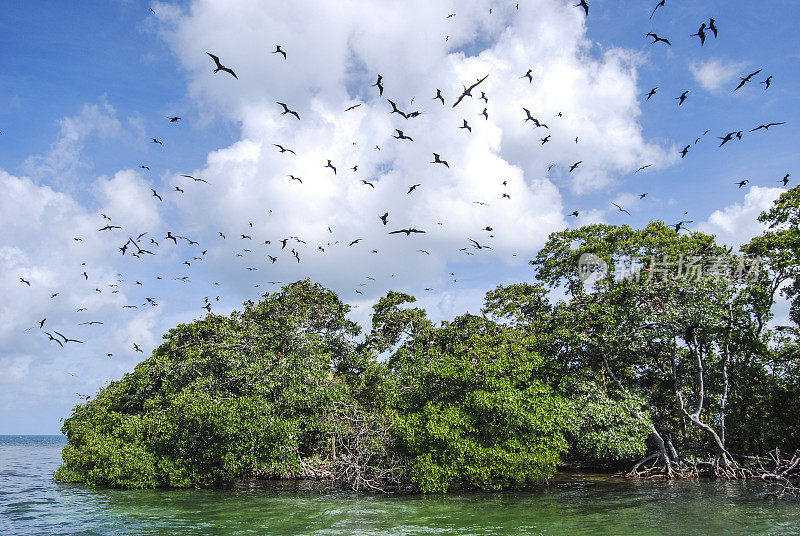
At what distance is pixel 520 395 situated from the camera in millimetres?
21797

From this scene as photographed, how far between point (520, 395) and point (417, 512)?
692cm

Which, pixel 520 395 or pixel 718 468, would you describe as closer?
pixel 520 395

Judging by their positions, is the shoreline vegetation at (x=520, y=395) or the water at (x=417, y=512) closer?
the water at (x=417, y=512)

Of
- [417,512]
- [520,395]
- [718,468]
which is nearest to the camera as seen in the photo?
[417,512]

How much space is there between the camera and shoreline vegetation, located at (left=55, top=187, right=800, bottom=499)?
21.8 meters

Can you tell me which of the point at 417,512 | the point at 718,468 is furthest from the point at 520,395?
the point at 718,468

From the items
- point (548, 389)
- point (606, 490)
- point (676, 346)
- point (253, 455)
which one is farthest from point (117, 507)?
point (676, 346)

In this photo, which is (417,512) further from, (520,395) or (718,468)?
(718,468)

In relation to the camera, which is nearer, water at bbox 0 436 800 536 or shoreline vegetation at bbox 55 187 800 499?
water at bbox 0 436 800 536

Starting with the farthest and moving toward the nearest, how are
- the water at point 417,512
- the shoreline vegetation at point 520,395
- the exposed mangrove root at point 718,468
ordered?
1. the exposed mangrove root at point 718,468
2. the shoreline vegetation at point 520,395
3. the water at point 417,512

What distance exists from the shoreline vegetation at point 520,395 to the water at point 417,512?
163cm

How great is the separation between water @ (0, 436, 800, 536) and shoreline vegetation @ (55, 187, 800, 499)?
1632mm

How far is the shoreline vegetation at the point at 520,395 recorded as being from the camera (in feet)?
71.6

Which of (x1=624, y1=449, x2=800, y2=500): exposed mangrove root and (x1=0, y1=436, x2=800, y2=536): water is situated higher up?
(x1=624, y1=449, x2=800, y2=500): exposed mangrove root
